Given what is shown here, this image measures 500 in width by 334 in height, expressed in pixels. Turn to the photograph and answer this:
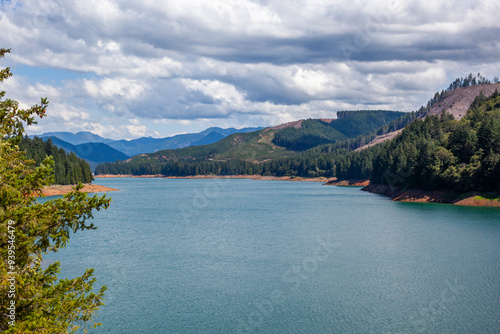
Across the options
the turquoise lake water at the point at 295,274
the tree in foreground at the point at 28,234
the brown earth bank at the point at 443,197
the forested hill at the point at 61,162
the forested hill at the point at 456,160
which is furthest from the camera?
the forested hill at the point at 61,162

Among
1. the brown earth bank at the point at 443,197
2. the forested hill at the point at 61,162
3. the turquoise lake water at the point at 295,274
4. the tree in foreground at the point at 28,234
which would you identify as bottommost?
the turquoise lake water at the point at 295,274

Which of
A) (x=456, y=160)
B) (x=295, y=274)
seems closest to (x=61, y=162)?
(x=456, y=160)

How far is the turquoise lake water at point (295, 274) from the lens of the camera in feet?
110

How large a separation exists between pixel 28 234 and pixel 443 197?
401 feet

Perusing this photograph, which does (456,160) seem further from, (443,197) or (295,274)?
(295,274)

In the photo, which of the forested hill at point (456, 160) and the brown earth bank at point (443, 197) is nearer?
the brown earth bank at point (443, 197)

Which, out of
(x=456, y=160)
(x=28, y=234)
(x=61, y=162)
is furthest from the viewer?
(x=61, y=162)

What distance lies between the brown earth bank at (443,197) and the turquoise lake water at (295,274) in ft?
76.8

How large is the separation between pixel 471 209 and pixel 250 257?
73712mm

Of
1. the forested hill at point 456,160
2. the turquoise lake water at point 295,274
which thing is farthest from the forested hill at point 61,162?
the forested hill at point 456,160

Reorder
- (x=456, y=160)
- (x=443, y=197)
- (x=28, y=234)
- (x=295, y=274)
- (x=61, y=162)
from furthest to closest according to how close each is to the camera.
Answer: (x=61, y=162)
(x=456, y=160)
(x=443, y=197)
(x=295, y=274)
(x=28, y=234)

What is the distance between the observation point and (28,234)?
15.9 m

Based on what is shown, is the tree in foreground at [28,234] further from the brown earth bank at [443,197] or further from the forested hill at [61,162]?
the forested hill at [61,162]

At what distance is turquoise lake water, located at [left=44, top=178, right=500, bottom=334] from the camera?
3359 centimetres
